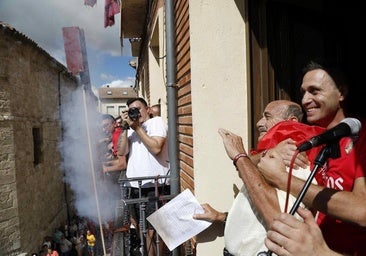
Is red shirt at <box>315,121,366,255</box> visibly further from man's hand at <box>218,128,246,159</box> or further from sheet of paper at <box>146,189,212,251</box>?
sheet of paper at <box>146,189,212,251</box>

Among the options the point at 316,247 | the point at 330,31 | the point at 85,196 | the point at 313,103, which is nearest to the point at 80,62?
the point at 330,31

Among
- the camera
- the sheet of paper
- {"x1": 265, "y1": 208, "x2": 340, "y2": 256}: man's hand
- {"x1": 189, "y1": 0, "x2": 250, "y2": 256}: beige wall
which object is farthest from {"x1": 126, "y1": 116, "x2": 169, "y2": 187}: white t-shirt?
{"x1": 265, "y1": 208, "x2": 340, "y2": 256}: man's hand

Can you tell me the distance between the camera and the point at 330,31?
2568 mm

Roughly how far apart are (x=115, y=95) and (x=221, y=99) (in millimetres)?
48184

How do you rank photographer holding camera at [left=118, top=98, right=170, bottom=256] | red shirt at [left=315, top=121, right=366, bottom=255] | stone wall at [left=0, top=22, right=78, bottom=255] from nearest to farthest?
red shirt at [left=315, top=121, right=366, bottom=255] → photographer holding camera at [left=118, top=98, right=170, bottom=256] → stone wall at [left=0, top=22, right=78, bottom=255]

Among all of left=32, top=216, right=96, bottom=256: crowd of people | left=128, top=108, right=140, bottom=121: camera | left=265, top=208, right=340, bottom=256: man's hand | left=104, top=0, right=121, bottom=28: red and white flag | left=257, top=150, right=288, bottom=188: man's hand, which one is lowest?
left=32, top=216, right=96, bottom=256: crowd of people

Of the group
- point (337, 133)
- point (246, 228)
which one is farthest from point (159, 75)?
point (337, 133)

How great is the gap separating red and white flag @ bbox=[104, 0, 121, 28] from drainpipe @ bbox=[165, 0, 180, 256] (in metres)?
3.77

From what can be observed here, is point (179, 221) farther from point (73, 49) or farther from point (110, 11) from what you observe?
point (110, 11)

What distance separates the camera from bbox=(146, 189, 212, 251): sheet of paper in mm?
2609

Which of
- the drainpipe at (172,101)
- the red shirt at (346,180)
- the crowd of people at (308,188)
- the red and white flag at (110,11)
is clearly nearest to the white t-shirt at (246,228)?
the crowd of people at (308,188)

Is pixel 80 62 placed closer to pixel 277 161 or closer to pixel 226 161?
pixel 226 161

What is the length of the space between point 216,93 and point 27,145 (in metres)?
9.54

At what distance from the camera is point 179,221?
2.65 meters
